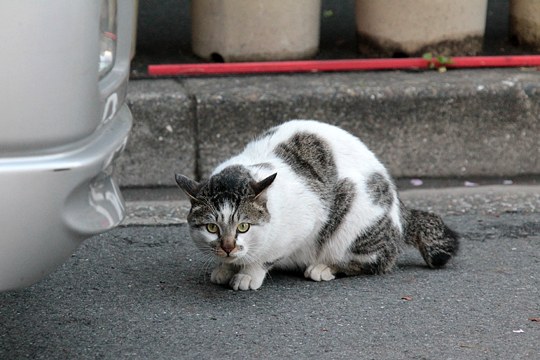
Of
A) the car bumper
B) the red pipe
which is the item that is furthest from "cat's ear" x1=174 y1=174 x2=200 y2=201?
the red pipe

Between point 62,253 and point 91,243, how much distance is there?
1.86 m

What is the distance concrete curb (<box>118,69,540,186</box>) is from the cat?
0.90m

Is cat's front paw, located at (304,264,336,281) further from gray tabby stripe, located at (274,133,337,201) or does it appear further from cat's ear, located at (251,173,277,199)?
cat's ear, located at (251,173,277,199)

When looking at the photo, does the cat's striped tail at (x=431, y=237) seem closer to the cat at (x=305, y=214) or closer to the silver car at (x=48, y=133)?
the cat at (x=305, y=214)

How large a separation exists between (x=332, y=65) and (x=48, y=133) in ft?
11.1

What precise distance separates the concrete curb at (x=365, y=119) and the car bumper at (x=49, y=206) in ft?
7.78

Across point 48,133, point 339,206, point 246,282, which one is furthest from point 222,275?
point 48,133

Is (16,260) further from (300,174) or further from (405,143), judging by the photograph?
(405,143)

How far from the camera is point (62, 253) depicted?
8.67ft

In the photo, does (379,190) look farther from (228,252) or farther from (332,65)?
(332,65)

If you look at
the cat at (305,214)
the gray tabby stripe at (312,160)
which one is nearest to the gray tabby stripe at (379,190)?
the cat at (305,214)

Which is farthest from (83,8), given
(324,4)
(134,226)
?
(324,4)

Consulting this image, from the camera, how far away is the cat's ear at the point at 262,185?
377 cm

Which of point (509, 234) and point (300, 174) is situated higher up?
point (300, 174)
